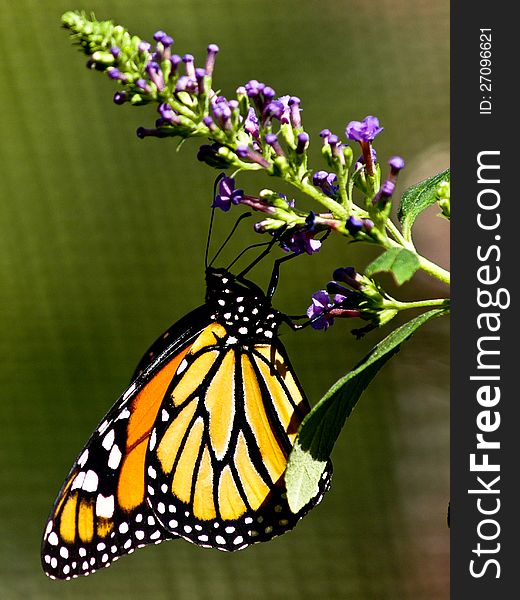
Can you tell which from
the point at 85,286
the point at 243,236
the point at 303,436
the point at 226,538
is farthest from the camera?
the point at 85,286

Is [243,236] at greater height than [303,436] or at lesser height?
greater

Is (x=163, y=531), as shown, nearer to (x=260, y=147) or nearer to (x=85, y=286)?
(x=260, y=147)

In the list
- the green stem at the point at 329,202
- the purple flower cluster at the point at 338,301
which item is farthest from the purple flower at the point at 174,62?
the purple flower cluster at the point at 338,301

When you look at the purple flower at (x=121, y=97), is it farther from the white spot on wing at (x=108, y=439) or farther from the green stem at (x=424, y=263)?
the white spot on wing at (x=108, y=439)

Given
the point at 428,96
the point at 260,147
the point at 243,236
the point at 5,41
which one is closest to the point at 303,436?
the point at 260,147

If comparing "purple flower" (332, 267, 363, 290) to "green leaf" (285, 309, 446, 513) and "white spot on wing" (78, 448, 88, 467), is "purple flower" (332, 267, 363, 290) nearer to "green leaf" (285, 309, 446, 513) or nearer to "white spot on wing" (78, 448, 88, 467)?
"green leaf" (285, 309, 446, 513)

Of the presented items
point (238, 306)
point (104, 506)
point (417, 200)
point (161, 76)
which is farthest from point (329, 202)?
point (104, 506)

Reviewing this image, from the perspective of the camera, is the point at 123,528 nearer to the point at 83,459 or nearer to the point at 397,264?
the point at 83,459
